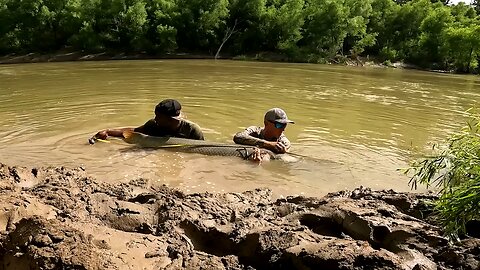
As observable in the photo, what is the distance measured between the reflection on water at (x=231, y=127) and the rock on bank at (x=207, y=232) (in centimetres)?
177

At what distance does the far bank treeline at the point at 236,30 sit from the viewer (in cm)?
4225

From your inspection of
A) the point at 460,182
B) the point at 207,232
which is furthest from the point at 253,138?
the point at 460,182

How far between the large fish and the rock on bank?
261 cm

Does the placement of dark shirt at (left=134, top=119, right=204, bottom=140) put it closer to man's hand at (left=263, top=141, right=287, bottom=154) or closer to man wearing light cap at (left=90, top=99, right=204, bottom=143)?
man wearing light cap at (left=90, top=99, right=204, bottom=143)

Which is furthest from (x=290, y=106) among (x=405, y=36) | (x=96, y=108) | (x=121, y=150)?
(x=405, y=36)

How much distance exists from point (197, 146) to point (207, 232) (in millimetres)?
3999

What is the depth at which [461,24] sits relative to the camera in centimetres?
4769

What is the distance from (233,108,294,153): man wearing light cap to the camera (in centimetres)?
700

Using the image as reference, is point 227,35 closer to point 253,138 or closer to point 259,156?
point 253,138

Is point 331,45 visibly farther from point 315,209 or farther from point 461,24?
point 315,209

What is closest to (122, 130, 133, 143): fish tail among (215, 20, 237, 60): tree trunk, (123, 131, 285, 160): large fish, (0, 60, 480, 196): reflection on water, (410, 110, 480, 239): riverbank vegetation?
(123, 131, 285, 160): large fish

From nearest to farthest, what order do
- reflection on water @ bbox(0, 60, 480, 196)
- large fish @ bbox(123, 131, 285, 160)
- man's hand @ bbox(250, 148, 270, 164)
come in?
Result: 1. reflection on water @ bbox(0, 60, 480, 196)
2. man's hand @ bbox(250, 148, 270, 164)
3. large fish @ bbox(123, 131, 285, 160)

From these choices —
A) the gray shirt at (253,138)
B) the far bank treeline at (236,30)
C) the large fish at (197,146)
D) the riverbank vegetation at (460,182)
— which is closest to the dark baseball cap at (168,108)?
the large fish at (197,146)

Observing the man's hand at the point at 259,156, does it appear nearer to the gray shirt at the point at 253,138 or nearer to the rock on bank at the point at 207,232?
the gray shirt at the point at 253,138
